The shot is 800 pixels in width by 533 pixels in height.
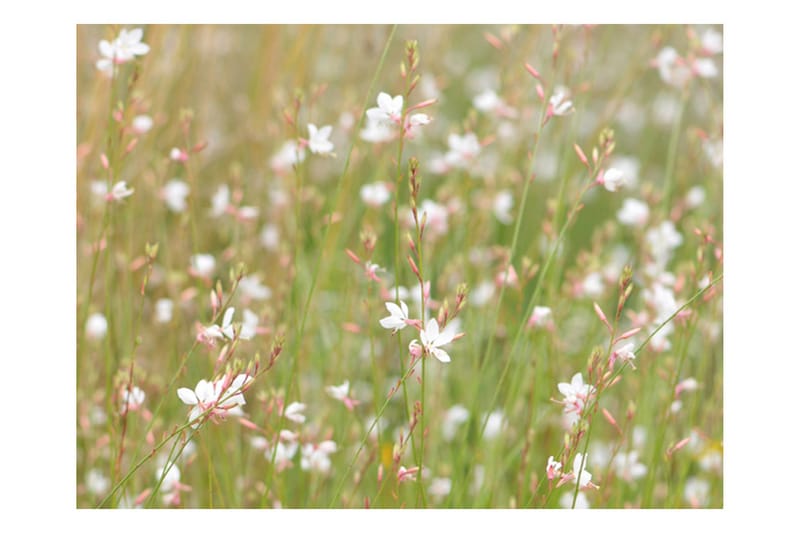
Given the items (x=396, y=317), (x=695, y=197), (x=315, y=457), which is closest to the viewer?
(x=396, y=317)


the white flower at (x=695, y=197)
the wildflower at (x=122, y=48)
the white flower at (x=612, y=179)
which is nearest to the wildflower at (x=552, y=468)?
the white flower at (x=612, y=179)

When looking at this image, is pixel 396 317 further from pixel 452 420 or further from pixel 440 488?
pixel 452 420

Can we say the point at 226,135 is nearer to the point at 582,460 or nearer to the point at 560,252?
the point at 560,252

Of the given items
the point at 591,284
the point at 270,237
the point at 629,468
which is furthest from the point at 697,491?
the point at 270,237

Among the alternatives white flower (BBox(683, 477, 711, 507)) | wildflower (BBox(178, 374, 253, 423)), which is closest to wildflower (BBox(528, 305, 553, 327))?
white flower (BBox(683, 477, 711, 507))

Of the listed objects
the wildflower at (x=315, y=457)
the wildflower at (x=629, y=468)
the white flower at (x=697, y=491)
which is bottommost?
the white flower at (x=697, y=491)

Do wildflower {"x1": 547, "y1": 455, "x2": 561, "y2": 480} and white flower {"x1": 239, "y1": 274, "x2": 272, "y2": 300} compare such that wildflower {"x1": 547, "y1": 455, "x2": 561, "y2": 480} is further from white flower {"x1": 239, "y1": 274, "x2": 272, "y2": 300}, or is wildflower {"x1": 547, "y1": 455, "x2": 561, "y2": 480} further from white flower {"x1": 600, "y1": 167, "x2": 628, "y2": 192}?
white flower {"x1": 239, "y1": 274, "x2": 272, "y2": 300}

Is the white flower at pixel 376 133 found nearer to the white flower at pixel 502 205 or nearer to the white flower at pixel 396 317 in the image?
the white flower at pixel 502 205
